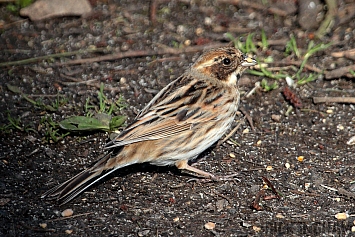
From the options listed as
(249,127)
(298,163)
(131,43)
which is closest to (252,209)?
(298,163)

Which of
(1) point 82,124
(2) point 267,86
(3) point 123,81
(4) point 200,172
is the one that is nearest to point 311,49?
(2) point 267,86

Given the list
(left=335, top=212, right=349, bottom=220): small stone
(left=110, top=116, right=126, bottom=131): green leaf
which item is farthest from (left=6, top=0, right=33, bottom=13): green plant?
(left=335, top=212, right=349, bottom=220): small stone

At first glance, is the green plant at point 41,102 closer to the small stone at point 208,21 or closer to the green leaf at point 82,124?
the green leaf at point 82,124

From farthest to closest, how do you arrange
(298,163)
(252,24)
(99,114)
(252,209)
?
(252,24) → (99,114) → (298,163) → (252,209)

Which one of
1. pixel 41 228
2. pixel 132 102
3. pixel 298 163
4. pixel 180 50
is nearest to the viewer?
pixel 41 228

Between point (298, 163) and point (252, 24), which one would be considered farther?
point (252, 24)

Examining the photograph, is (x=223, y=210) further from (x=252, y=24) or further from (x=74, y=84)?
(x=252, y=24)

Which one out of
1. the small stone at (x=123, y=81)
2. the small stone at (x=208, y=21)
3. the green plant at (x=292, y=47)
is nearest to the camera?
the small stone at (x=123, y=81)

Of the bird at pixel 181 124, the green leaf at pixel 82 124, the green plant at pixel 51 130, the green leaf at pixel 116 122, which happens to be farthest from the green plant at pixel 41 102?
the bird at pixel 181 124
